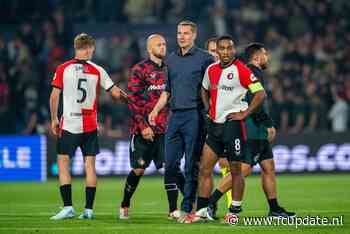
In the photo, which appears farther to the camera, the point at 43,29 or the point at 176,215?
the point at 43,29

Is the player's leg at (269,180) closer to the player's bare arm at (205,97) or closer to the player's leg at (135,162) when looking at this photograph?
the player's bare arm at (205,97)

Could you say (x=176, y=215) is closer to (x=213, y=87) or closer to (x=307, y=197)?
(x=213, y=87)

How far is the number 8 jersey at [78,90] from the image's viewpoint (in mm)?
14391

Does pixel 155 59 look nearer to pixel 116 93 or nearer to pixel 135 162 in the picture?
pixel 116 93

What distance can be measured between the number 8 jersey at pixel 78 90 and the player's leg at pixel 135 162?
62cm

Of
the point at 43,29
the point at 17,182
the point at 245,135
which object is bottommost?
the point at 17,182

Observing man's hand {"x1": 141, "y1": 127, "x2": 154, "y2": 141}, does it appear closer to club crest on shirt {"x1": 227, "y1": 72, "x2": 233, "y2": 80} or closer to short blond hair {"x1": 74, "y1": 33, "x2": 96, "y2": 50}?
short blond hair {"x1": 74, "y1": 33, "x2": 96, "y2": 50}

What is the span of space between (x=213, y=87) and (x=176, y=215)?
5.90 ft

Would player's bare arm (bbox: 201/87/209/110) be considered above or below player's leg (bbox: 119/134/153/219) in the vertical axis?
above

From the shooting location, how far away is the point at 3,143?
2431 cm

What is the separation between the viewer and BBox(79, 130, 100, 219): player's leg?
565 inches

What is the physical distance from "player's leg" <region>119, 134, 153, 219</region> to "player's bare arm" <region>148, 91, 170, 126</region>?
18.5 inches

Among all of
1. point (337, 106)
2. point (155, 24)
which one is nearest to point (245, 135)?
point (337, 106)

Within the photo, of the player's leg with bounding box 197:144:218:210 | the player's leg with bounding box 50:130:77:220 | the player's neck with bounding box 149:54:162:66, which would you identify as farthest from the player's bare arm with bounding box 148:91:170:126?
the player's leg with bounding box 50:130:77:220
